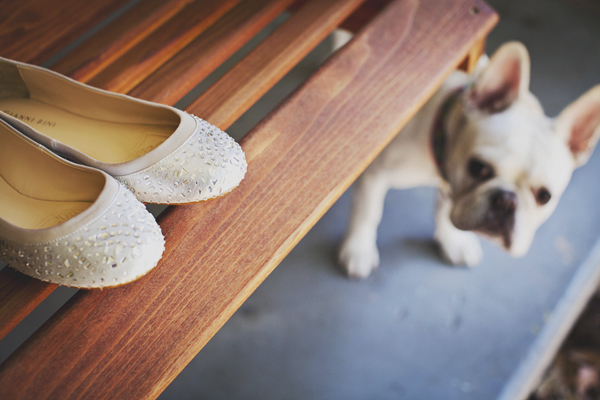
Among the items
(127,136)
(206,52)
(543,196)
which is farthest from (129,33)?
(543,196)

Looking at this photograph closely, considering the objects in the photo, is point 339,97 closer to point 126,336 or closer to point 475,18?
point 475,18

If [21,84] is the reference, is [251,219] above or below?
below

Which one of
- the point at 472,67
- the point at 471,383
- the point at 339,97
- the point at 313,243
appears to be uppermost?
the point at 339,97

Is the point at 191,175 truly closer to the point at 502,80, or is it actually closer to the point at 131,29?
the point at 131,29

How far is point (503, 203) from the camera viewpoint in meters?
0.76

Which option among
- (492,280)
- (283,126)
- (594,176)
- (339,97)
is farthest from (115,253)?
(594,176)

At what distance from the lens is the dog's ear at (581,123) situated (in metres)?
0.77

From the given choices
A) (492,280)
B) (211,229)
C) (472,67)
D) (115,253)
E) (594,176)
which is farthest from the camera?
(594,176)

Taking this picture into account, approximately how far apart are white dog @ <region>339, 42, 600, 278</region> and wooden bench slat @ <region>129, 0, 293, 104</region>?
45cm

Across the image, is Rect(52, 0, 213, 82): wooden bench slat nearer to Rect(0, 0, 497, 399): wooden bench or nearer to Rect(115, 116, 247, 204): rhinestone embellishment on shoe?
Rect(0, 0, 497, 399): wooden bench

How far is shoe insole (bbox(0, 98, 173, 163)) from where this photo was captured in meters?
0.60

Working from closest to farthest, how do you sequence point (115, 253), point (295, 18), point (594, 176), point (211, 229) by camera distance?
point (115, 253) → point (211, 229) → point (295, 18) → point (594, 176)

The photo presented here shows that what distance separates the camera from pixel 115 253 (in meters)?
0.47

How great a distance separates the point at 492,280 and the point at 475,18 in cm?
79
